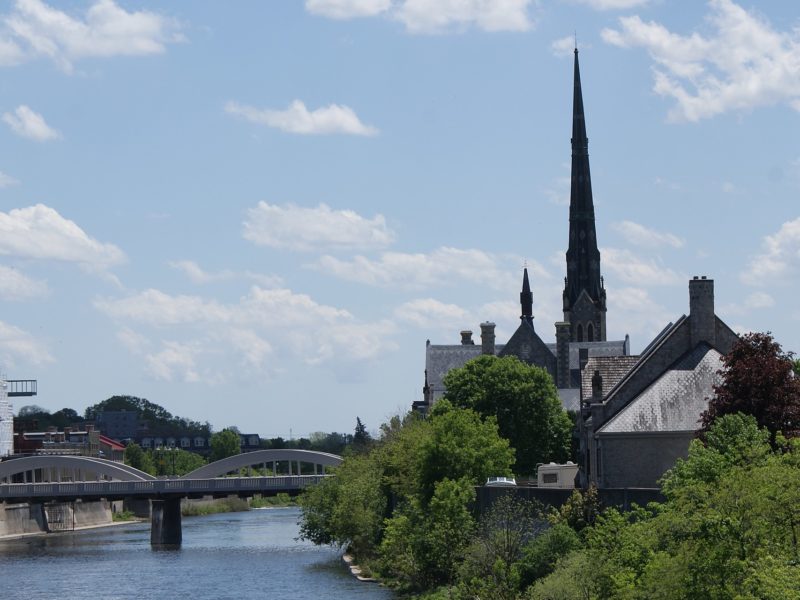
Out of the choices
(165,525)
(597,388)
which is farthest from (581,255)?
(597,388)

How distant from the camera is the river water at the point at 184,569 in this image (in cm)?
7625

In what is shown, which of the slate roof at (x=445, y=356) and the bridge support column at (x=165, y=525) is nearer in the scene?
the bridge support column at (x=165, y=525)

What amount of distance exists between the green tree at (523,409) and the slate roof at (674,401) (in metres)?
26.2

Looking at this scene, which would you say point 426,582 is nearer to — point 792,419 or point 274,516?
point 792,419

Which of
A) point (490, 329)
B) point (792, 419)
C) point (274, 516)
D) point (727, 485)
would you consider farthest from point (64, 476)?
point (727, 485)

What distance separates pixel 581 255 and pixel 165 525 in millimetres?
61480

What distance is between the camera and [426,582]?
6625cm

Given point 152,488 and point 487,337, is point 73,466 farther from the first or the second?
point 487,337

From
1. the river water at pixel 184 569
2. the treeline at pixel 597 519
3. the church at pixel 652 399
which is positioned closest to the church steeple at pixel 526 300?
the river water at pixel 184 569

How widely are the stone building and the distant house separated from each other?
6452 centimetres

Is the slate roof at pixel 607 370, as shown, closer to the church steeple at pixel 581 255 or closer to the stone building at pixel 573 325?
the stone building at pixel 573 325

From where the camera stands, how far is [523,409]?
9131 cm

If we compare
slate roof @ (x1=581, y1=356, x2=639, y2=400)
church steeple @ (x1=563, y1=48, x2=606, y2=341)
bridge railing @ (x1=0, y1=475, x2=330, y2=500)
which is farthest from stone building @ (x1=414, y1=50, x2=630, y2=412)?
slate roof @ (x1=581, y1=356, x2=639, y2=400)

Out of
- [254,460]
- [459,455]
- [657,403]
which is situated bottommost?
[254,460]
